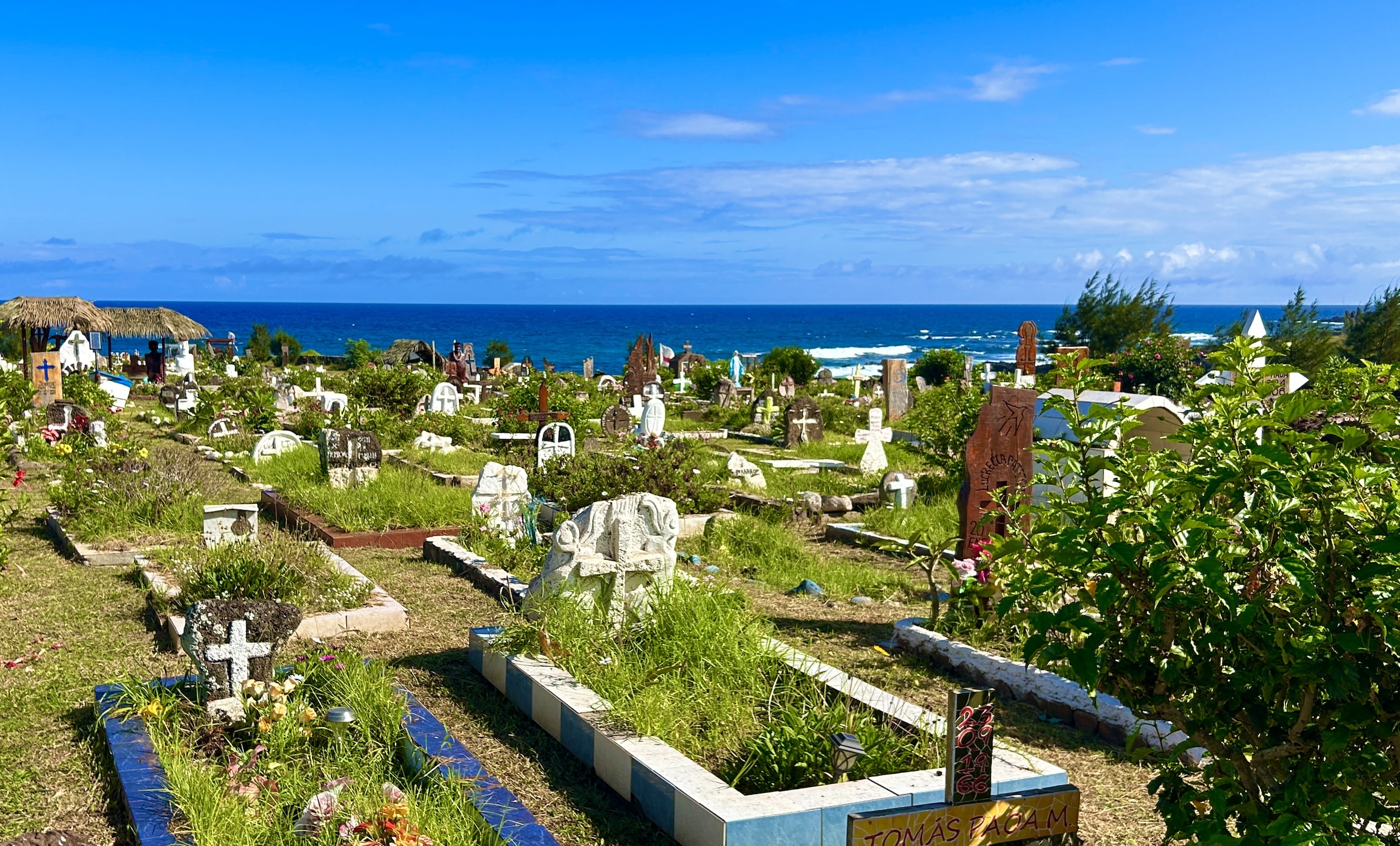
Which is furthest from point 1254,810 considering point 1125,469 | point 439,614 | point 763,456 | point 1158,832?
point 763,456

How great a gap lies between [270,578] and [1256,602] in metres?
6.67

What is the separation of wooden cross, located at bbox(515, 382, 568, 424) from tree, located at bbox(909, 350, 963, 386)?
1760 centimetres

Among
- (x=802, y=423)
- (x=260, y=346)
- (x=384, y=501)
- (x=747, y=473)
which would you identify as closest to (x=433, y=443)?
(x=747, y=473)

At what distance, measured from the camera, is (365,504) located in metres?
11.7

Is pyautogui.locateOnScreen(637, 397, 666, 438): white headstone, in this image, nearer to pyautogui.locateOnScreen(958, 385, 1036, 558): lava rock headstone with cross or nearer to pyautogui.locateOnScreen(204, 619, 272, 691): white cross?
pyautogui.locateOnScreen(958, 385, 1036, 558): lava rock headstone with cross

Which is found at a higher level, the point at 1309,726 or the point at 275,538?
the point at 1309,726

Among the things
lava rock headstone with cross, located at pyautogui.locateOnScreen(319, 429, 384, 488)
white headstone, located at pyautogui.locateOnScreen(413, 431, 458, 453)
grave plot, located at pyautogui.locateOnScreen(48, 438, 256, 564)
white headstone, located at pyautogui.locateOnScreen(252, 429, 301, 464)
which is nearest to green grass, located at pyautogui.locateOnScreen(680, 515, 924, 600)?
lava rock headstone with cross, located at pyautogui.locateOnScreen(319, 429, 384, 488)

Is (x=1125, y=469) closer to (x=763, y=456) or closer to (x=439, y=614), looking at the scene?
(x=439, y=614)

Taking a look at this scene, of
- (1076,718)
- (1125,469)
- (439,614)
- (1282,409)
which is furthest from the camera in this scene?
(439,614)

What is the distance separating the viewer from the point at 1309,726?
10.2ft

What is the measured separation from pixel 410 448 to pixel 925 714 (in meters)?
13.4

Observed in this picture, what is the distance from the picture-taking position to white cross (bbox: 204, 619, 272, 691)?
556cm

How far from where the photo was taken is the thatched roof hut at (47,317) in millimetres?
27781

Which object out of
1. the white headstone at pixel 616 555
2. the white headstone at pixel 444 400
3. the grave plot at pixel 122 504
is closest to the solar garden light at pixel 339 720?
the white headstone at pixel 616 555
